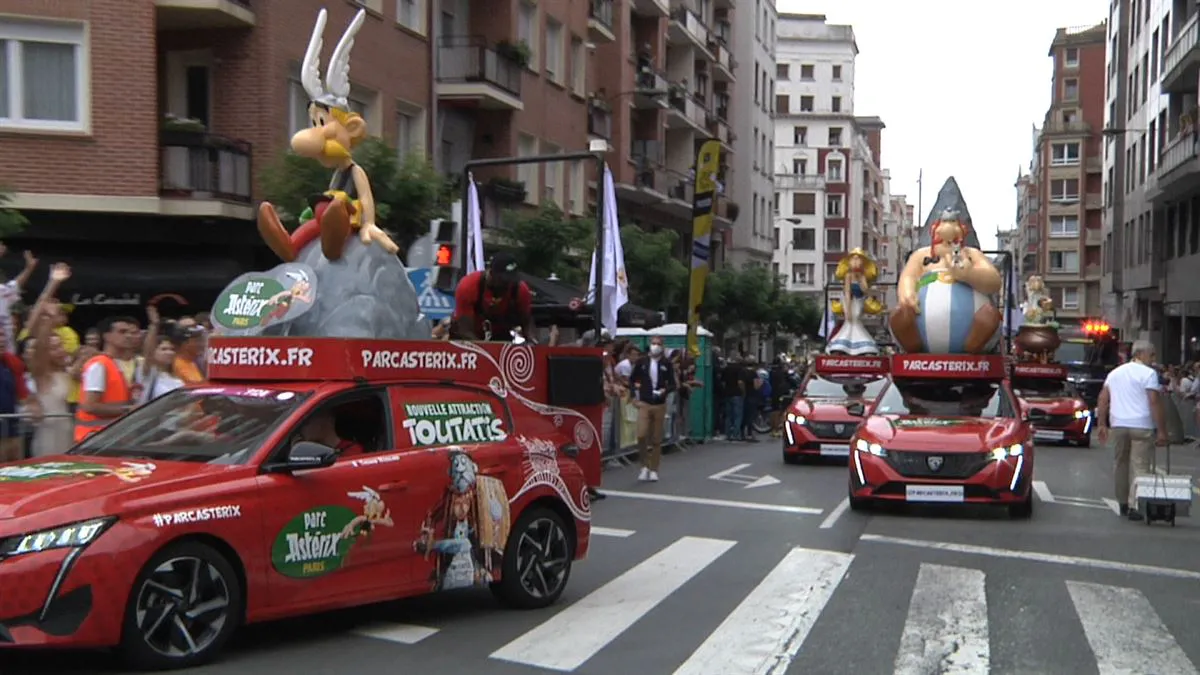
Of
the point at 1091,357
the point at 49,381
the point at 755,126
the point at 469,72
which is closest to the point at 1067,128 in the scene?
the point at 755,126

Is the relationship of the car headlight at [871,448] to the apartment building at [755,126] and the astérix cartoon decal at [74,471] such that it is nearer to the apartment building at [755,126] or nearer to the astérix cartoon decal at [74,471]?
the astérix cartoon decal at [74,471]

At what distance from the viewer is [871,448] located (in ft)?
47.1

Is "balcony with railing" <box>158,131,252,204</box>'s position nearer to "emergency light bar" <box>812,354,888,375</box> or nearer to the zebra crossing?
"emergency light bar" <box>812,354,888,375</box>

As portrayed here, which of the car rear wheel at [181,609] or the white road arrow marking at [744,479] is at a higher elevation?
the car rear wheel at [181,609]

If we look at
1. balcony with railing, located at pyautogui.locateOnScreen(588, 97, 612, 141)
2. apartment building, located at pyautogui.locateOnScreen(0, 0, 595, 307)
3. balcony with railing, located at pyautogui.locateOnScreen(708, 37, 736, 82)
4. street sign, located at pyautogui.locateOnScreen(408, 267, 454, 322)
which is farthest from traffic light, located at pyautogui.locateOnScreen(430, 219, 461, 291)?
balcony with railing, located at pyautogui.locateOnScreen(708, 37, 736, 82)

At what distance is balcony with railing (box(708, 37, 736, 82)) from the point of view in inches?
2015

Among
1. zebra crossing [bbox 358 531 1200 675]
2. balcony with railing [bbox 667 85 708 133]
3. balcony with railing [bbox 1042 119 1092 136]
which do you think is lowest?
zebra crossing [bbox 358 531 1200 675]

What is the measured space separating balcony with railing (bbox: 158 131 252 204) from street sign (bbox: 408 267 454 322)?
17.5 feet

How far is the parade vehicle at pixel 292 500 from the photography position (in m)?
6.43

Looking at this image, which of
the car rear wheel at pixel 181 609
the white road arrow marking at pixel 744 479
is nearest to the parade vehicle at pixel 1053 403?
the white road arrow marking at pixel 744 479

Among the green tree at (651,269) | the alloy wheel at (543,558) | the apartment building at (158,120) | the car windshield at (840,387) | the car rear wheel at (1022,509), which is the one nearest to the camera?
the alloy wheel at (543,558)

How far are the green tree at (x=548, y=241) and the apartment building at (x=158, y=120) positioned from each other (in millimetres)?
2928

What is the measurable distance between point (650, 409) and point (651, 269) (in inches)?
551

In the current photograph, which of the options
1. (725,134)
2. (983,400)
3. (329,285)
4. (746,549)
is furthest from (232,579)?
(725,134)
